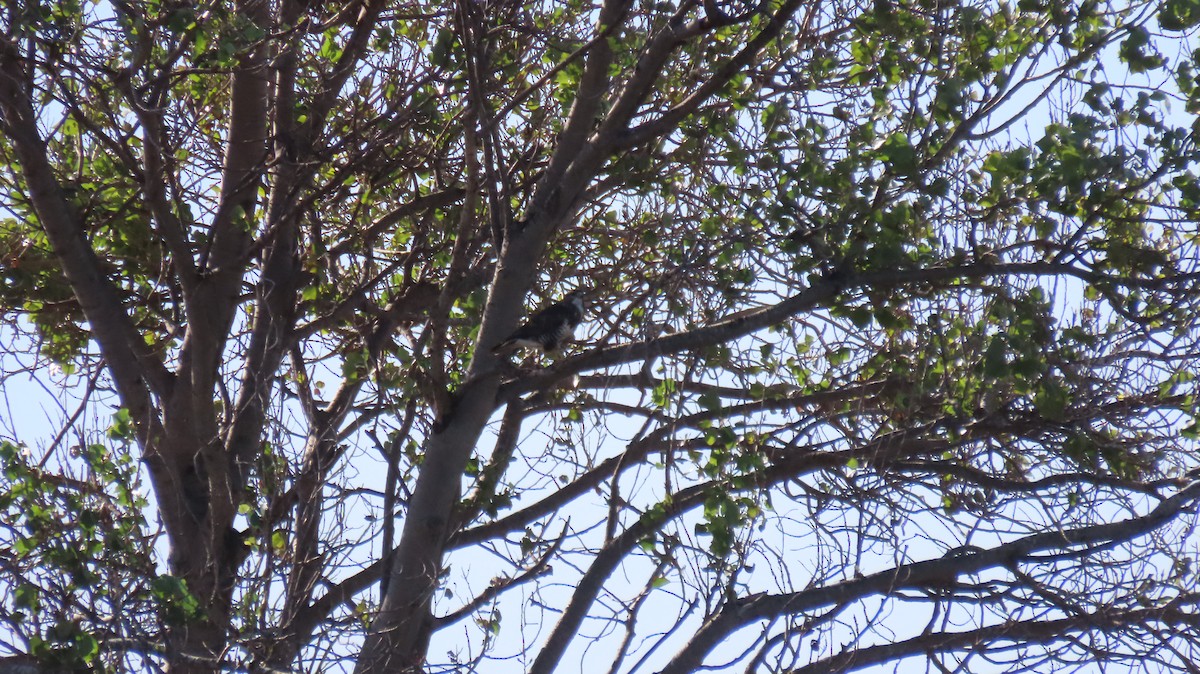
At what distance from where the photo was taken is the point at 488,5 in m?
6.46

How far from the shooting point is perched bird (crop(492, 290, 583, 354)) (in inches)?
294

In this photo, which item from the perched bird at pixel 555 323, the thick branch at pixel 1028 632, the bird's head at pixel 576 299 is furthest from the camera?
the bird's head at pixel 576 299

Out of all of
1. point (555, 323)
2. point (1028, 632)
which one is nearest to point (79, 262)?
point (555, 323)

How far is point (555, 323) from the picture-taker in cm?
787

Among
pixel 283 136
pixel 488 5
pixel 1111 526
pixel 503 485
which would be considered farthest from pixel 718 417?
pixel 283 136

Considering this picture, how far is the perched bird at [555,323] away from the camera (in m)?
7.46

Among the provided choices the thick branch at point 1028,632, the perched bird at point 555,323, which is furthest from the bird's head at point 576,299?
the thick branch at point 1028,632

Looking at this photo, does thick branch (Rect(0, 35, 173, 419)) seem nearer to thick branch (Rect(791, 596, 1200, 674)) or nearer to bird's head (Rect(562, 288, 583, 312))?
bird's head (Rect(562, 288, 583, 312))

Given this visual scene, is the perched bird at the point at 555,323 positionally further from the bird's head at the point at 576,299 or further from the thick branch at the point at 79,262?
the thick branch at the point at 79,262

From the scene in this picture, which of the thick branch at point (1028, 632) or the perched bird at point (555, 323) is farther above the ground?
the perched bird at point (555, 323)

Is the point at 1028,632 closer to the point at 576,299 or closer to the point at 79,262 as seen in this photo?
the point at 576,299

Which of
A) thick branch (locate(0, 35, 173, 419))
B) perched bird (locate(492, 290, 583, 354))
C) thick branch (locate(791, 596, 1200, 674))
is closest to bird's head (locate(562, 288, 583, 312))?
perched bird (locate(492, 290, 583, 354))

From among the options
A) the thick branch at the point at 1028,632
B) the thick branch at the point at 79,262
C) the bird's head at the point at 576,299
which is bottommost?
the thick branch at the point at 1028,632

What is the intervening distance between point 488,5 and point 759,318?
7.48ft
